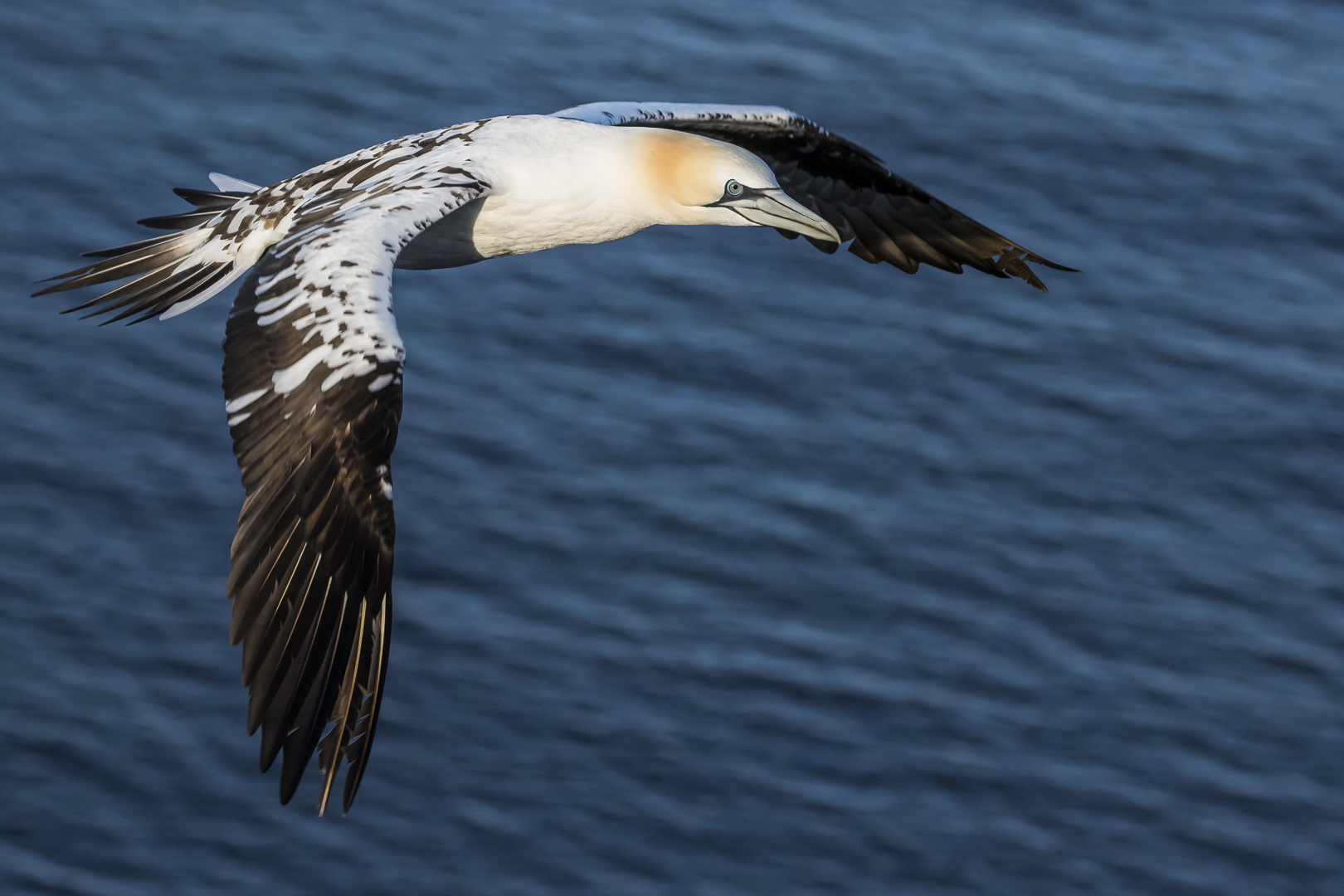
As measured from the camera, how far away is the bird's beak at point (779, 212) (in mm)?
12984

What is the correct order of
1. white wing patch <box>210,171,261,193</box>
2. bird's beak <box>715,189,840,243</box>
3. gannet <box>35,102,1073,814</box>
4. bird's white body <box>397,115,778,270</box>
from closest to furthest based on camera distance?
gannet <box>35,102,1073,814</box> < bird's white body <box>397,115,778,270</box> < bird's beak <box>715,189,840,243</box> < white wing patch <box>210,171,261,193</box>

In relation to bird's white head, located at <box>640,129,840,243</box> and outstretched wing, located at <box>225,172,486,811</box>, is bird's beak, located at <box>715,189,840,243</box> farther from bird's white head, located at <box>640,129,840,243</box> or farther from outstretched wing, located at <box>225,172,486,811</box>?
outstretched wing, located at <box>225,172,486,811</box>

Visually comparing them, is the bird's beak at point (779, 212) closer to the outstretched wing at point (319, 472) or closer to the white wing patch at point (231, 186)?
the outstretched wing at point (319, 472)

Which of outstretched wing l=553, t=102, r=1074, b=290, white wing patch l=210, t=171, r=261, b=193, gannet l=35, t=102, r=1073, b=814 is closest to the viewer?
gannet l=35, t=102, r=1073, b=814

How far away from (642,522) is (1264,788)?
1048cm

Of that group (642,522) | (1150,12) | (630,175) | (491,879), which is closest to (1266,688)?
(642,522)

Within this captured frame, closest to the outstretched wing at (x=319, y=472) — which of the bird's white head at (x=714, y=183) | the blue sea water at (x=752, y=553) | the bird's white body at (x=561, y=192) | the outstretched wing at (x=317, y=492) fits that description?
the outstretched wing at (x=317, y=492)

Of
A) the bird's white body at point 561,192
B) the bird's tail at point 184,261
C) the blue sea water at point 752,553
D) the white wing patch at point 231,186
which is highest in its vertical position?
the bird's white body at point 561,192

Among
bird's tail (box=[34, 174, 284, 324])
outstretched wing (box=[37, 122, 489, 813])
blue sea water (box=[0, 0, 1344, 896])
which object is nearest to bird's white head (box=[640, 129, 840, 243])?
outstretched wing (box=[37, 122, 489, 813])

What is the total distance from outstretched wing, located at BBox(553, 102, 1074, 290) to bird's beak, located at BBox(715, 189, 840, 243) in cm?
171

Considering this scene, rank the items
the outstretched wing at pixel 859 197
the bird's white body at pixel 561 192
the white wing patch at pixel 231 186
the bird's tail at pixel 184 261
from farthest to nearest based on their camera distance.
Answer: the outstretched wing at pixel 859 197
the white wing patch at pixel 231 186
the bird's tail at pixel 184 261
the bird's white body at pixel 561 192

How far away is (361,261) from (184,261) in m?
2.91

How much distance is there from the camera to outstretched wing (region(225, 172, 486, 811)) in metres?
10.1

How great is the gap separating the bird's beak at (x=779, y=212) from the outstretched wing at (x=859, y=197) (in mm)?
1710
